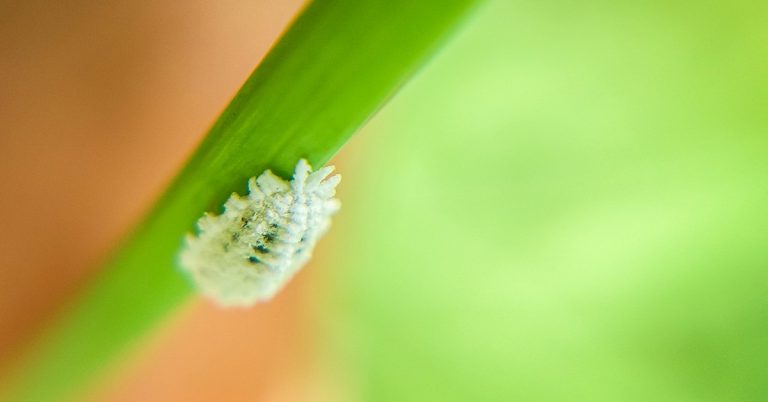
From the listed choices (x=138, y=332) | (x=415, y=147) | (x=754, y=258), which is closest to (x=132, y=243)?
(x=138, y=332)

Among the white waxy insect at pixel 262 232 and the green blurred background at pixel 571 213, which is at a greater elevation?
the green blurred background at pixel 571 213

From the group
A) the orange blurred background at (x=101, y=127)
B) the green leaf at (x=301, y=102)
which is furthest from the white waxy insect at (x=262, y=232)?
the orange blurred background at (x=101, y=127)

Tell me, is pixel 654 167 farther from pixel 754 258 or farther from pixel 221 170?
pixel 221 170

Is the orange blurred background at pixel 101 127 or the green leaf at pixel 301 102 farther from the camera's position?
the orange blurred background at pixel 101 127

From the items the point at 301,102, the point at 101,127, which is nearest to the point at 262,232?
the point at 301,102

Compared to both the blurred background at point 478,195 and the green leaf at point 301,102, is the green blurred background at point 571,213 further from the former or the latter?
the green leaf at point 301,102

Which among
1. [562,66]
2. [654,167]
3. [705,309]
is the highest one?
[562,66]

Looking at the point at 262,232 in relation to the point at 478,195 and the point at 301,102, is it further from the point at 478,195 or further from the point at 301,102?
the point at 478,195
